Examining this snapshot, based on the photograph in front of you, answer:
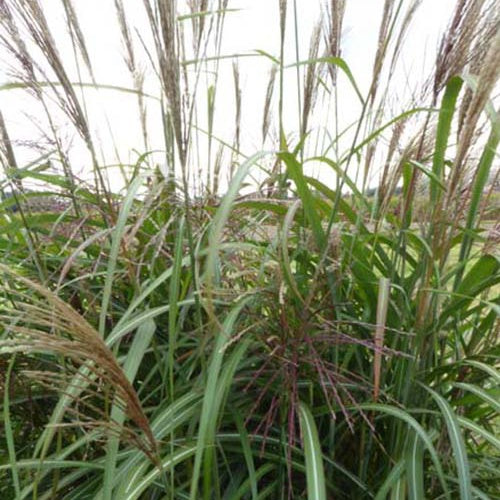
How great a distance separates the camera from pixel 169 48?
675 mm

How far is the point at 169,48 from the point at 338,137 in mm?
574

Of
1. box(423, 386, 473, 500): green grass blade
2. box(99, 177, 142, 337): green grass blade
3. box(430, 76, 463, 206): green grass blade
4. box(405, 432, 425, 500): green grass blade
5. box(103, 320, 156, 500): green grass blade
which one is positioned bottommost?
box(405, 432, 425, 500): green grass blade

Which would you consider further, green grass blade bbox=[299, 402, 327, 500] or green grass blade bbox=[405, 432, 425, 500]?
green grass blade bbox=[405, 432, 425, 500]

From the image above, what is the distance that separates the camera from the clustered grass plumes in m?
0.79

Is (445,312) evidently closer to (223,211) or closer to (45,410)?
(223,211)

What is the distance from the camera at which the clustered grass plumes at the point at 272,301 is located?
787 millimetres

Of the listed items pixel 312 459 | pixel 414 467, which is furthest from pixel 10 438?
pixel 414 467

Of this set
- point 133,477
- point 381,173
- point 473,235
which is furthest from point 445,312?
point 133,477

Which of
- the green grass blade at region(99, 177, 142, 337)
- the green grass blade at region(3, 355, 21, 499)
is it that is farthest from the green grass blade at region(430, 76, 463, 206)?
the green grass blade at region(3, 355, 21, 499)

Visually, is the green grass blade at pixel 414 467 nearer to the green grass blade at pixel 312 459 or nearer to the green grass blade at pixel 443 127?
the green grass blade at pixel 312 459

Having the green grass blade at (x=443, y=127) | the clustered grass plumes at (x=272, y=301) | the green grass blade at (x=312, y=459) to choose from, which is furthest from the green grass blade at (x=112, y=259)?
the green grass blade at (x=443, y=127)

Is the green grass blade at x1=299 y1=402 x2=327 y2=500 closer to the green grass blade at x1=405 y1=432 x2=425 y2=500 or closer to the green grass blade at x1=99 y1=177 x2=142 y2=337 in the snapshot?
the green grass blade at x1=405 y1=432 x2=425 y2=500

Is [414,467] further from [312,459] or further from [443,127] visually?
[443,127]

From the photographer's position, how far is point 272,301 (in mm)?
881
